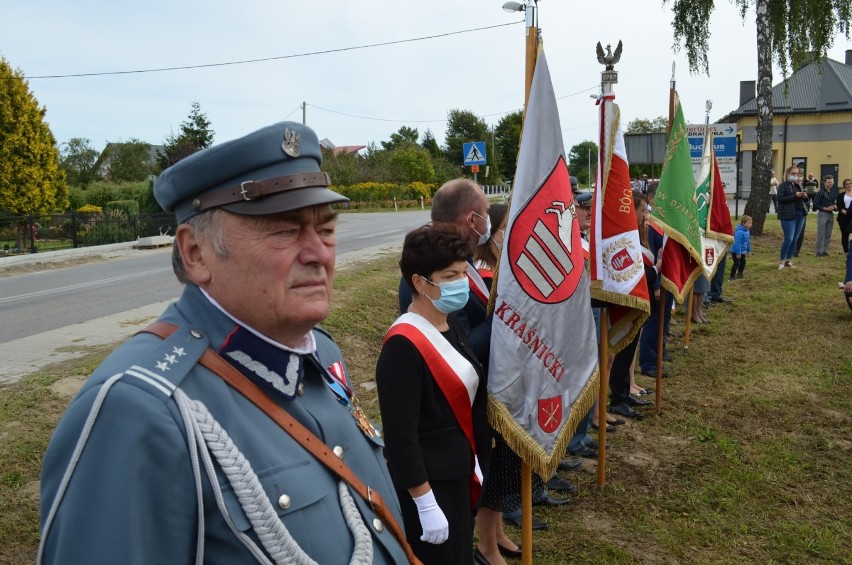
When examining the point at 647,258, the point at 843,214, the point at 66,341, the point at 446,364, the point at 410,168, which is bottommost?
the point at 66,341

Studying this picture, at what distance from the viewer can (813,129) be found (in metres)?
42.6

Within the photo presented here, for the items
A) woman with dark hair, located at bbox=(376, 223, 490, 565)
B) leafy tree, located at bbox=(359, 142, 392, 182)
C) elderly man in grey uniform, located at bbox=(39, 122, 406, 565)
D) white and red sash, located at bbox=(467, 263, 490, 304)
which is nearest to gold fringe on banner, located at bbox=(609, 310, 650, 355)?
white and red sash, located at bbox=(467, 263, 490, 304)

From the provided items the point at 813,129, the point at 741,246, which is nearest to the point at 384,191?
the point at 813,129

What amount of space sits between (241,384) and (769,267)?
48.8ft

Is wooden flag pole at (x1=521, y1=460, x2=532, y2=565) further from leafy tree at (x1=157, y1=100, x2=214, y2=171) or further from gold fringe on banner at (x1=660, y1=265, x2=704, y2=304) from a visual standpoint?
leafy tree at (x1=157, y1=100, x2=214, y2=171)

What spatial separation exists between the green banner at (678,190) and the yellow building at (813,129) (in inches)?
1539

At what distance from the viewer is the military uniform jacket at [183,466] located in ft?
3.53

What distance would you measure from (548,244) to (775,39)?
1834cm

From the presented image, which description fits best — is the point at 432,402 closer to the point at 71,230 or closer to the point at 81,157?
the point at 71,230

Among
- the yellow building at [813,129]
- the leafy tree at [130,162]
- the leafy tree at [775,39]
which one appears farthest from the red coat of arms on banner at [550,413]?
the leafy tree at [130,162]

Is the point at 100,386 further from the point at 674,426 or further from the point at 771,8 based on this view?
the point at 771,8

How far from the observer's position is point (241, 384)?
1343 mm

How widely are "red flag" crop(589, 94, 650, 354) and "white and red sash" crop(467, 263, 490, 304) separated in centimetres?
128

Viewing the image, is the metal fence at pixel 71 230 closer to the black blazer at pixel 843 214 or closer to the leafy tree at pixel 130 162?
the black blazer at pixel 843 214
